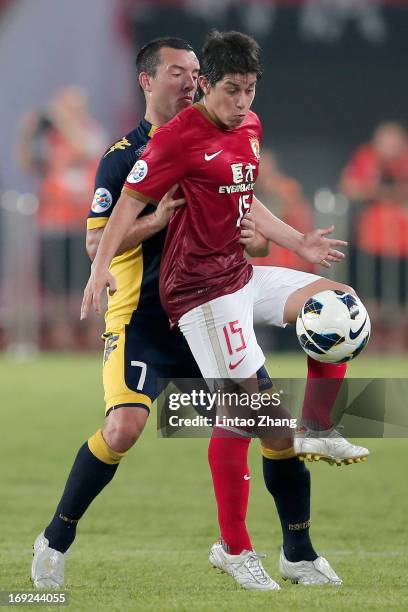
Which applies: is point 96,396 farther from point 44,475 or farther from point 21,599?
point 21,599

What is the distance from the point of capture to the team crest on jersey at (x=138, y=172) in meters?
6.08

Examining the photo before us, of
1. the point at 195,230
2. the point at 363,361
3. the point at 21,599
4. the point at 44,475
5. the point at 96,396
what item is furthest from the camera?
the point at 363,361

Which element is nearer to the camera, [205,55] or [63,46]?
[205,55]

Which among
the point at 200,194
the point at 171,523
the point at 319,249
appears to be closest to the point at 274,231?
the point at 319,249

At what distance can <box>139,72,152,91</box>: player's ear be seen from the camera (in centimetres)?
661

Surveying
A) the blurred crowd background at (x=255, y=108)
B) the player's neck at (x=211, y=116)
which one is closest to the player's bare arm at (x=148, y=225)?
the player's neck at (x=211, y=116)

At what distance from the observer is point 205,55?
238 inches

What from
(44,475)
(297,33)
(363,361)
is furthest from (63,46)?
(44,475)

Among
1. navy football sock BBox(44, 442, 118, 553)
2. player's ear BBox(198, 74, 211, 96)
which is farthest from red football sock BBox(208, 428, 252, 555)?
player's ear BBox(198, 74, 211, 96)

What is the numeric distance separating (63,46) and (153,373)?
1434 centimetres

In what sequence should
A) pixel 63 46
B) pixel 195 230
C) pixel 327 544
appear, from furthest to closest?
pixel 63 46, pixel 327 544, pixel 195 230

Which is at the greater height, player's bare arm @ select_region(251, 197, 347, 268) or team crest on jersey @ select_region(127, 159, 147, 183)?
team crest on jersey @ select_region(127, 159, 147, 183)

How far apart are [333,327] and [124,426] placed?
37.1 inches

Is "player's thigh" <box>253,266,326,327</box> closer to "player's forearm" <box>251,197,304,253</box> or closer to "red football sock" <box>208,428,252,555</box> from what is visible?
"player's forearm" <box>251,197,304,253</box>
